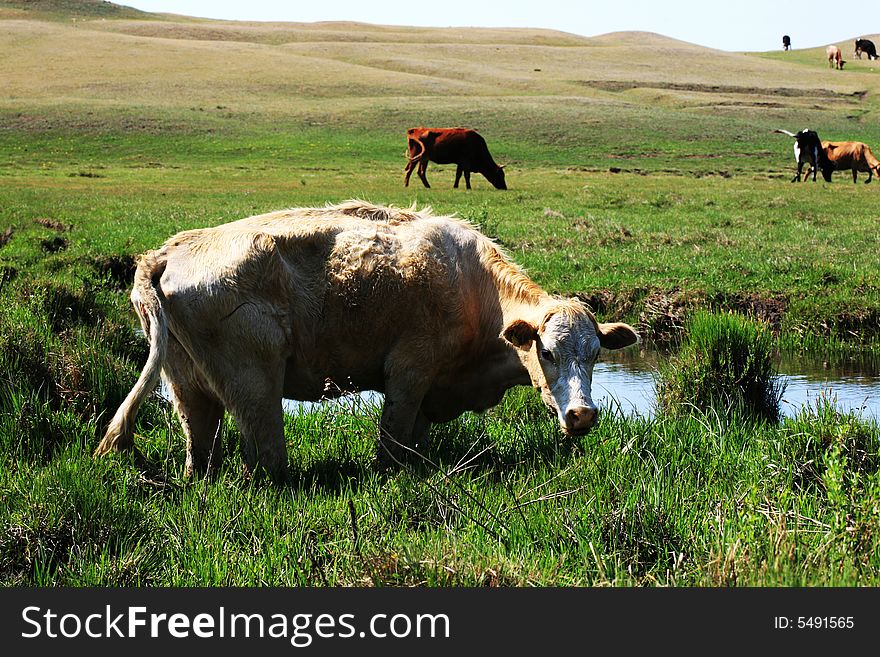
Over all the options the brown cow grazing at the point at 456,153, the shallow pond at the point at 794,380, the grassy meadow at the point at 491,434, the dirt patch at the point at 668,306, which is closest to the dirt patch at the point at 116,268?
the grassy meadow at the point at 491,434

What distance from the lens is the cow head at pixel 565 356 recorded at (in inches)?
251

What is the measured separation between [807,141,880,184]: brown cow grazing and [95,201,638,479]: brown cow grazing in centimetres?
3543

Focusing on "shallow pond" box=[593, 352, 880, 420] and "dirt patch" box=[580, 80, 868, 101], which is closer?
"shallow pond" box=[593, 352, 880, 420]

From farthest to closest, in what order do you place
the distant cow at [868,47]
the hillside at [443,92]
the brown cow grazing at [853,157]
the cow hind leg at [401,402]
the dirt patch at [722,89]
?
the distant cow at [868,47], the dirt patch at [722,89], the hillside at [443,92], the brown cow grazing at [853,157], the cow hind leg at [401,402]

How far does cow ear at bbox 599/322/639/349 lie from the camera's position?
7.02m

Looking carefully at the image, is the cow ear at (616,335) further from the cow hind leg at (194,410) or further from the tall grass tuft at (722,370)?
the cow hind leg at (194,410)

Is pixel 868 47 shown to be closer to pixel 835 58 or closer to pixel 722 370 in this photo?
pixel 835 58

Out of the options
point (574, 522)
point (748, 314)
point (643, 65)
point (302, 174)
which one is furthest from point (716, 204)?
point (643, 65)

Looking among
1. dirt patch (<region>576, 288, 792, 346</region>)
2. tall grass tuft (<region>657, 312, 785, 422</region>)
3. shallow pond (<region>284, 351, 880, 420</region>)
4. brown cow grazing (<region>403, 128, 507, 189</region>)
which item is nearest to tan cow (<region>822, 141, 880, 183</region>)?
brown cow grazing (<region>403, 128, 507, 189</region>)

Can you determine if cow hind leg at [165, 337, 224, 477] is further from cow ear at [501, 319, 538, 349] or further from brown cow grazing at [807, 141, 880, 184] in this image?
brown cow grazing at [807, 141, 880, 184]

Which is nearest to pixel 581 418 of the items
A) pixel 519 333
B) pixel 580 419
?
pixel 580 419

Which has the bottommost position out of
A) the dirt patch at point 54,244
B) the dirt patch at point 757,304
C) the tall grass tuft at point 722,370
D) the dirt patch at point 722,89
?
the dirt patch at point 54,244

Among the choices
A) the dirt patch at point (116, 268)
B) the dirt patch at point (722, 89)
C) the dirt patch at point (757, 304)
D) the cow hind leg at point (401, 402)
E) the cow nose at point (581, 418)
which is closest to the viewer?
the cow nose at point (581, 418)

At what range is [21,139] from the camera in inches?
2108
